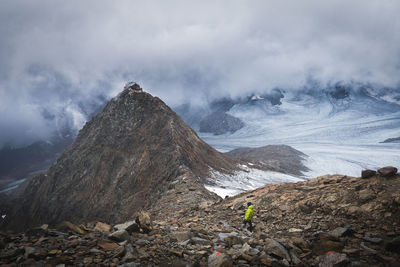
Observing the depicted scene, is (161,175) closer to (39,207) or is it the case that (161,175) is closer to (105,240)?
(105,240)

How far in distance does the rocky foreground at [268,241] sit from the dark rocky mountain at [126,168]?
1031cm

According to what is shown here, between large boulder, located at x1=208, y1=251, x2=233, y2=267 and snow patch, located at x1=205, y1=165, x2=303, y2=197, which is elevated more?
large boulder, located at x1=208, y1=251, x2=233, y2=267

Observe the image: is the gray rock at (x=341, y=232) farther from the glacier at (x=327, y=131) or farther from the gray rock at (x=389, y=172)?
the glacier at (x=327, y=131)

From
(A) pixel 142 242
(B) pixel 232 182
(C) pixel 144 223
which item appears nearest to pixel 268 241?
(A) pixel 142 242

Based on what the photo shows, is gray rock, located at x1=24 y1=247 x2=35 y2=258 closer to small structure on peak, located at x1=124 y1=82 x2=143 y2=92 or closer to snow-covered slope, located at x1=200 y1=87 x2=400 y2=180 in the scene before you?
small structure on peak, located at x1=124 y1=82 x2=143 y2=92

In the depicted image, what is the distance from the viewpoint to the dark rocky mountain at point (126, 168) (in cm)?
2712

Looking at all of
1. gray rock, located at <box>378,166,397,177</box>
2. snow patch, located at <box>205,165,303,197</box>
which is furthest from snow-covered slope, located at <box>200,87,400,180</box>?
gray rock, located at <box>378,166,397,177</box>

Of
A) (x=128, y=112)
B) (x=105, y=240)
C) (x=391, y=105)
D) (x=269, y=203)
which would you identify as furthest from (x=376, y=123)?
(x=105, y=240)

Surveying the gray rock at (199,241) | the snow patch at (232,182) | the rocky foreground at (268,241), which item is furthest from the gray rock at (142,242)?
the snow patch at (232,182)

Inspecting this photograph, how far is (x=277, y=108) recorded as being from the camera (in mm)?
190125

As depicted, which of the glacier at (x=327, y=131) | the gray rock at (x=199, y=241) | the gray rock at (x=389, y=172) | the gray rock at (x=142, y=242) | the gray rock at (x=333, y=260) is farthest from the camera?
the glacier at (x=327, y=131)

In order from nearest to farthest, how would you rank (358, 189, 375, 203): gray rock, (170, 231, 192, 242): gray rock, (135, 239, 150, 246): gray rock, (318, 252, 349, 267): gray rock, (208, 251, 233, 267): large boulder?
1. (318, 252, 349, 267): gray rock
2. (208, 251, 233, 267): large boulder
3. (135, 239, 150, 246): gray rock
4. (170, 231, 192, 242): gray rock
5. (358, 189, 375, 203): gray rock

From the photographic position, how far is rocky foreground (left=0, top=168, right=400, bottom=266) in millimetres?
5727

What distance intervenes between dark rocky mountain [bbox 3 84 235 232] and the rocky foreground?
10314 mm
